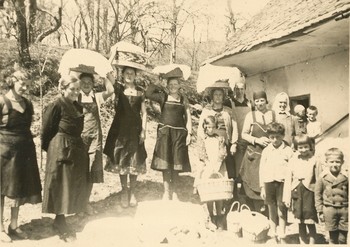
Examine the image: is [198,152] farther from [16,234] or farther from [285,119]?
[16,234]

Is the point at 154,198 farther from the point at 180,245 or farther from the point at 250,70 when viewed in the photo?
the point at 250,70

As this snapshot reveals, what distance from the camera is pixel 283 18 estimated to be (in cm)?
640

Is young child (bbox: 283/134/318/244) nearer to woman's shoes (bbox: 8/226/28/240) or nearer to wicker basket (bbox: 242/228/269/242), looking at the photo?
wicker basket (bbox: 242/228/269/242)

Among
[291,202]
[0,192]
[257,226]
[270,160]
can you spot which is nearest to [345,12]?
[270,160]

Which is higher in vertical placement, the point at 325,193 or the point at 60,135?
the point at 60,135

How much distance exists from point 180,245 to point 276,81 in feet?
12.6

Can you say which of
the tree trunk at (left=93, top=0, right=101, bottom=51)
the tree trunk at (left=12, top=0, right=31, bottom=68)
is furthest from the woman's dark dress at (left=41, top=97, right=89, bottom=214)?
the tree trunk at (left=93, top=0, right=101, bottom=51)

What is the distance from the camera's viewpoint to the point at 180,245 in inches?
148

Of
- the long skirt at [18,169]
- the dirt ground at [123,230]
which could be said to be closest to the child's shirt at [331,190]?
the dirt ground at [123,230]

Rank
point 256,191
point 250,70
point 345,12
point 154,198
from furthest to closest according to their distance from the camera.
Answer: point 250,70
point 154,198
point 256,191
point 345,12

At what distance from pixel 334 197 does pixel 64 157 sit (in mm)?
2671

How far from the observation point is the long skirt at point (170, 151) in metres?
5.10

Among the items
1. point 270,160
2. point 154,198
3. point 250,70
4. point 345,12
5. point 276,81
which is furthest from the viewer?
point 250,70

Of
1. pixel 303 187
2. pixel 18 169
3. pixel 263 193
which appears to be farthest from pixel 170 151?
pixel 18 169
